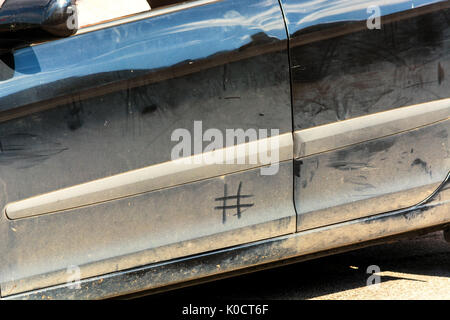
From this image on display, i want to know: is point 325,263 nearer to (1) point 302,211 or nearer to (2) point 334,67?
(1) point 302,211

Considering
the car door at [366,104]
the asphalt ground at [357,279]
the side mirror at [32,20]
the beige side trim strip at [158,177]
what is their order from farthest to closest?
the asphalt ground at [357,279] → the car door at [366,104] → the beige side trim strip at [158,177] → the side mirror at [32,20]

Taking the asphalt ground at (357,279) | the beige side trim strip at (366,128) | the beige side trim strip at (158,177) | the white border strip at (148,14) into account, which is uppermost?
the white border strip at (148,14)

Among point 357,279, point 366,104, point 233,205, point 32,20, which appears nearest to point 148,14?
point 32,20

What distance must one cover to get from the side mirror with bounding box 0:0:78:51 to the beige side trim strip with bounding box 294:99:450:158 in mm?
948

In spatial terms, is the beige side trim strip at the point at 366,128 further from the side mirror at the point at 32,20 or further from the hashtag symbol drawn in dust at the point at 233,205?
the side mirror at the point at 32,20

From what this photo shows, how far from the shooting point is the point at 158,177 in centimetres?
257

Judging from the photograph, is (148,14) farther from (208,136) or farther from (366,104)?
(366,104)

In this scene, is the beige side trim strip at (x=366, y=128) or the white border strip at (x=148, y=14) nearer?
the white border strip at (x=148, y=14)

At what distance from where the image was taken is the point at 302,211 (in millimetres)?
2750

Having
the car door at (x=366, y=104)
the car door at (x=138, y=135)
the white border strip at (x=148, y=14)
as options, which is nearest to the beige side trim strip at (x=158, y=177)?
the car door at (x=138, y=135)

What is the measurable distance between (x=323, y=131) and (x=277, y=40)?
0.40 m

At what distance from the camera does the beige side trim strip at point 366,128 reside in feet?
8.80

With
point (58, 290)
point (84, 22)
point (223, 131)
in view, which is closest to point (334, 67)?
point (223, 131)

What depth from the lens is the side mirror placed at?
2396mm
